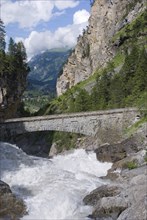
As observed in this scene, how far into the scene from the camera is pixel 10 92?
105625 mm

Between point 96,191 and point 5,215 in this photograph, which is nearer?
point 5,215

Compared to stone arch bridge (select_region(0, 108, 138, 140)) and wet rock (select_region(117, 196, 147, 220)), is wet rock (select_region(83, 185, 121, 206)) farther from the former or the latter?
stone arch bridge (select_region(0, 108, 138, 140))

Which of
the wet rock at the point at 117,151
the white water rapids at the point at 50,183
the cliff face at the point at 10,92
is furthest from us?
the cliff face at the point at 10,92

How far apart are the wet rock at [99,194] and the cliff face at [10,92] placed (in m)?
57.2

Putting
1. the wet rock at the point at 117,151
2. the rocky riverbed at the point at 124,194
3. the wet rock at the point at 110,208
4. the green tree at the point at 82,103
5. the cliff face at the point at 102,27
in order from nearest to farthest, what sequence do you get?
the rocky riverbed at the point at 124,194
the wet rock at the point at 110,208
the wet rock at the point at 117,151
the green tree at the point at 82,103
the cliff face at the point at 102,27

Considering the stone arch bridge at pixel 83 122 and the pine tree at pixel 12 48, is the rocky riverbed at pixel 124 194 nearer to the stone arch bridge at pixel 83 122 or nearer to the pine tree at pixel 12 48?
the stone arch bridge at pixel 83 122

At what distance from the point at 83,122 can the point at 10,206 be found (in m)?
39.4

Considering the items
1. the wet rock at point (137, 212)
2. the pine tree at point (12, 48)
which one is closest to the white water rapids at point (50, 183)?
the wet rock at point (137, 212)

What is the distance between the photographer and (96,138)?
82.3 meters

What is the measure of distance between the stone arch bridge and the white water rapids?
25.7 ft

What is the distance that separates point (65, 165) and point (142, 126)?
46.5ft

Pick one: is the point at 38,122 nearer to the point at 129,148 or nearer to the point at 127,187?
the point at 129,148

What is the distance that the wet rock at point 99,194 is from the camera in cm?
4181

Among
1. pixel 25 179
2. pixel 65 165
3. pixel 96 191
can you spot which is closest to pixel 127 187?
pixel 96 191
